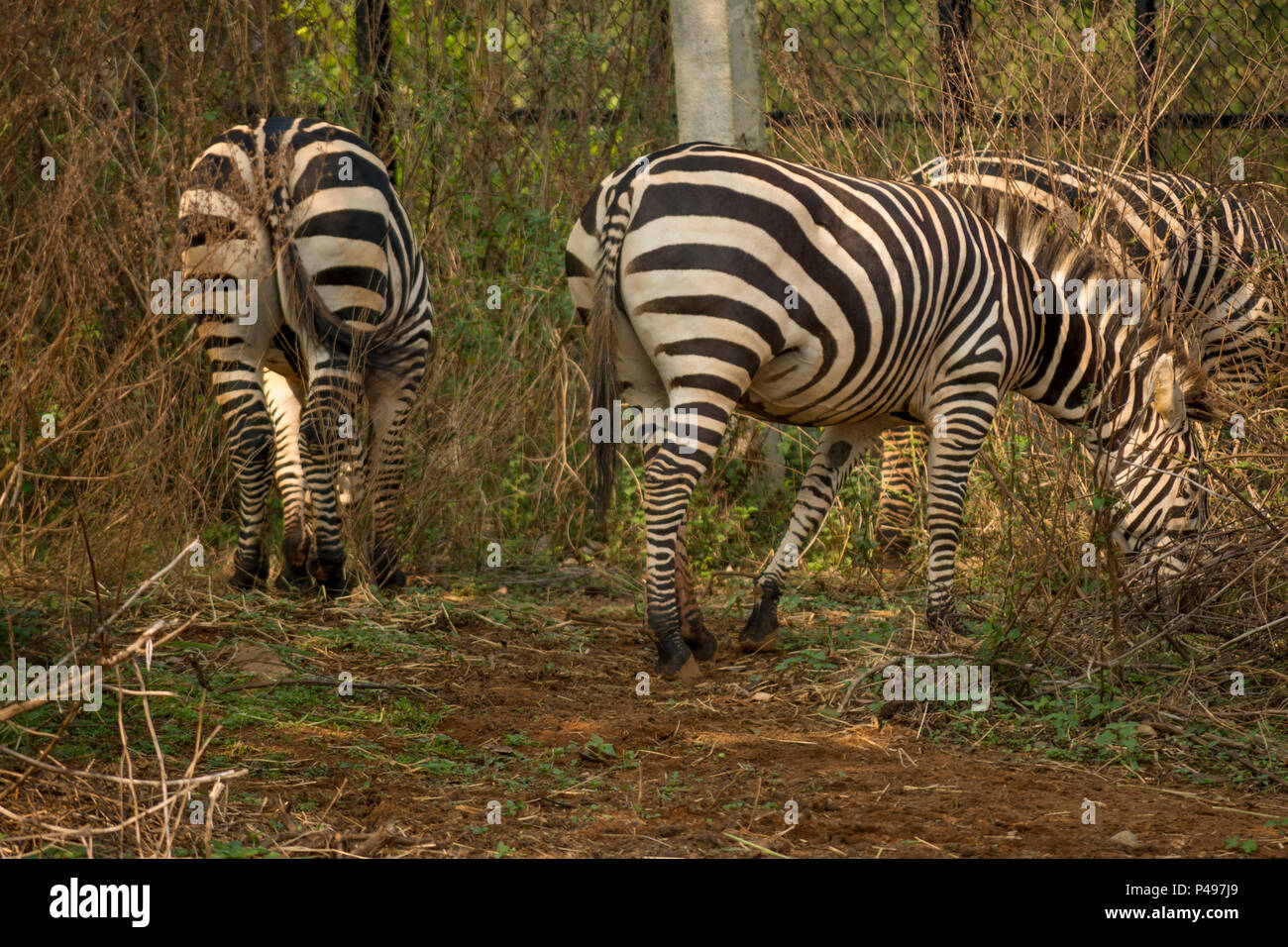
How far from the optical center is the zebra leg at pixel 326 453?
5.95 metres

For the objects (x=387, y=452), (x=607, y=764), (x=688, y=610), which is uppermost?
(x=387, y=452)

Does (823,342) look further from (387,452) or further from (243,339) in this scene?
(243,339)

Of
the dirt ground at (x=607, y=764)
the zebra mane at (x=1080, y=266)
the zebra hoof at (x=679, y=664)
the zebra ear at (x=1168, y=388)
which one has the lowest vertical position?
the dirt ground at (x=607, y=764)

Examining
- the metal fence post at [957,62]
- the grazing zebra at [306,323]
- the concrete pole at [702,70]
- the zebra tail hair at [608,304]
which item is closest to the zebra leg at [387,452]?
the grazing zebra at [306,323]

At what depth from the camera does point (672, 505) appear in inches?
197

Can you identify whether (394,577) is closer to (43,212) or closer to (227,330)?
(227,330)

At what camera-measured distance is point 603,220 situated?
16.5 feet

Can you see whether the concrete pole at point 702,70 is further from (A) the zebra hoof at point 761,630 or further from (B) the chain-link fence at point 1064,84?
(A) the zebra hoof at point 761,630

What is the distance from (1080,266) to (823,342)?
1.54 meters

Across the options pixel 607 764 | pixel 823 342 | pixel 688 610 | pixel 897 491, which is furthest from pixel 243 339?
pixel 897 491

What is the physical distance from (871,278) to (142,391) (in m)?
3.46

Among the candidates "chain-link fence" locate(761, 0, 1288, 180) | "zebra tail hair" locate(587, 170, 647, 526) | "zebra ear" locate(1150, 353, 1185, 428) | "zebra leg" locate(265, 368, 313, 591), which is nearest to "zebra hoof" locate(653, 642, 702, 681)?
"zebra tail hair" locate(587, 170, 647, 526)

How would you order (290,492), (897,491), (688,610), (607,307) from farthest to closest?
(897,491)
(290,492)
(688,610)
(607,307)
